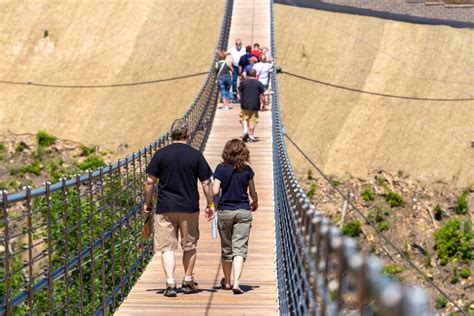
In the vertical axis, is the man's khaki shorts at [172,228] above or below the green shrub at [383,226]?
above

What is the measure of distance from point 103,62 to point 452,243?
21759 mm

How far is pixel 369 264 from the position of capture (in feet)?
12.0

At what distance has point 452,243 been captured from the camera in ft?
111

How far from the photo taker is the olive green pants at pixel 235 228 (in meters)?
10.3

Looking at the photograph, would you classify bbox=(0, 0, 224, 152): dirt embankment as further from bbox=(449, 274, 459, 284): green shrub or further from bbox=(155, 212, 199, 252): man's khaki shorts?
bbox=(155, 212, 199, 252): man's khaki shorts

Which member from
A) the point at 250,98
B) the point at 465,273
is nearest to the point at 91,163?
the point at 465,273

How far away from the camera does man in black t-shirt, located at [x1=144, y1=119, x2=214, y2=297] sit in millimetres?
9914

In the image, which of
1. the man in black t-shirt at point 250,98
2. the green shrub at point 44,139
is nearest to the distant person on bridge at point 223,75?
the man in black t-shirt at point 250,98

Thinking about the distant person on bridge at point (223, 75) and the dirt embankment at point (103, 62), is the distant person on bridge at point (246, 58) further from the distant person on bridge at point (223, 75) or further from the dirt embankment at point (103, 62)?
the dirt embankment at point (103, 62)

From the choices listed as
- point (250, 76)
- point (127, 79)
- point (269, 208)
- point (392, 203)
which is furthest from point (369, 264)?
point (127, 79)

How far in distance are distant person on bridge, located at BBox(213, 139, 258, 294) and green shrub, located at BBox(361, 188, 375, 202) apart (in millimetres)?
27725

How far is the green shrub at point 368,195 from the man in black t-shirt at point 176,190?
2788cm

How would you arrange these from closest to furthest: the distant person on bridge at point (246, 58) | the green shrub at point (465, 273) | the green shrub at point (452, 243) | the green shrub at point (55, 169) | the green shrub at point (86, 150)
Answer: the distant person on bridge at point (246, 58) < the green shrub at point (465, 273) < the green shrub at point (452, 243) < the green shrub at point (55, 169) < the green shrub at point (86, 150)

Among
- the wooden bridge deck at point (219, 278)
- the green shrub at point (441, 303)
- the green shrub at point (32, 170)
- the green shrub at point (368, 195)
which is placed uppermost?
the wooden bridge deck at point (219, 278)
